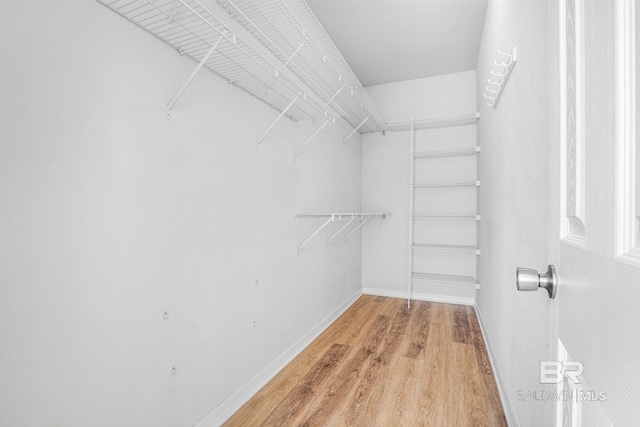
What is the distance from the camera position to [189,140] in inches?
56.1

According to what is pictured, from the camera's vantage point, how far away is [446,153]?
348cm

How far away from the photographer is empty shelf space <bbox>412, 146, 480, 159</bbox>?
332cm

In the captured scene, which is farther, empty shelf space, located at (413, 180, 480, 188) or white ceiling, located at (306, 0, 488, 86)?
empty shelf space, located at (413, 180, 480, 188)

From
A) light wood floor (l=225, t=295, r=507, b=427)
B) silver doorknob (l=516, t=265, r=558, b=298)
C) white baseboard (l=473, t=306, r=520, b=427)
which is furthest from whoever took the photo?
light wood floor (l=225, t=295, r=507, b=427)

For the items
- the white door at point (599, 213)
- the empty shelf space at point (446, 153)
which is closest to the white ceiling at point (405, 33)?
the empty shelf space at point (446, 153)

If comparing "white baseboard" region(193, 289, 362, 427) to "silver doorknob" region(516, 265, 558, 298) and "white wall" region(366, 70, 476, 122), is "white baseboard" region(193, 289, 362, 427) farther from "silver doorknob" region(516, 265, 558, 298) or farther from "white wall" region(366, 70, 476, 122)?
"white wall" region(366, 70, 476, 122)

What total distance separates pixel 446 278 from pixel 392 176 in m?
1.33

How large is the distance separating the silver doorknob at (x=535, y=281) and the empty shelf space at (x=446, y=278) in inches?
120

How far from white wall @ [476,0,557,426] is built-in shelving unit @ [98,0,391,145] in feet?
3.01

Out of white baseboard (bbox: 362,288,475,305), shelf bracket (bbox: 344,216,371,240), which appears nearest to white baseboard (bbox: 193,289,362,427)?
shelf bracket (bbox: 344,216,371,240)

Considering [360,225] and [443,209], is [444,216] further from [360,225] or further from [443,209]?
[360,225]

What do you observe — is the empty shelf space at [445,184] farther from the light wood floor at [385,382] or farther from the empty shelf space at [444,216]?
the light wood floor at [385,382]

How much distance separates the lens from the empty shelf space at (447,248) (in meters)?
3.37

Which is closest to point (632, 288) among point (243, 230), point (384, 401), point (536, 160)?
point (536, 160)
